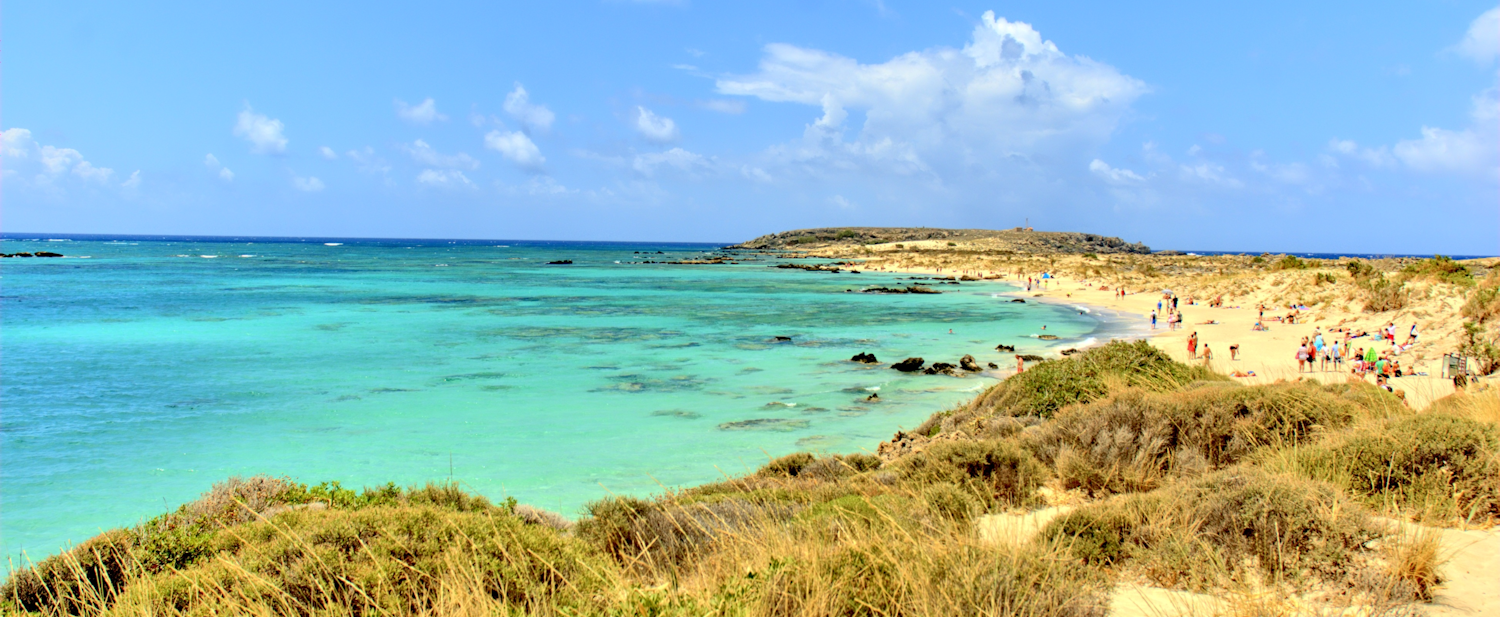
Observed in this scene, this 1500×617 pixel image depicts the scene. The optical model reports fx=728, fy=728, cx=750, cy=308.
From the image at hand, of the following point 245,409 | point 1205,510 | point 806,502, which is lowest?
point 245,409

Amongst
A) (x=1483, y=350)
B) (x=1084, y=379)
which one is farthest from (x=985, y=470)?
(x=1483, y=350)

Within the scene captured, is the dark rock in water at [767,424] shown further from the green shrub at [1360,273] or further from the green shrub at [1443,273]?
the green shrub at [1360,273]

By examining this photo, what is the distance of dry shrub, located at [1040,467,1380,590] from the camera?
446 cm

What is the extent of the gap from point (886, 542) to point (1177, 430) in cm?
524

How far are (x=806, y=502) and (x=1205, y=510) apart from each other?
2.98 meters

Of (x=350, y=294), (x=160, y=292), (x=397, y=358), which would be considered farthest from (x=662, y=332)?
(x=160, y=292)

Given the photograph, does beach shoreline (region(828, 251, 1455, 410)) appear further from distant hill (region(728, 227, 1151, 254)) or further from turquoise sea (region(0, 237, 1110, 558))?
distant hill (region(728, 227, 1151, 254))

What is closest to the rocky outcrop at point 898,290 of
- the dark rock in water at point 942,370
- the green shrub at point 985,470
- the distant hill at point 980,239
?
the dark rock in water at point 942,370

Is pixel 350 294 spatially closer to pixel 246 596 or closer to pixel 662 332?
pixel 662 332

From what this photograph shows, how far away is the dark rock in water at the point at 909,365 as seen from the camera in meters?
20.7

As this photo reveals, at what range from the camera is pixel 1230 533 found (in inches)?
189

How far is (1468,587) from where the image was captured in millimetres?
4324

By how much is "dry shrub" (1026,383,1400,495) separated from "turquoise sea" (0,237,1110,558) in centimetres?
499

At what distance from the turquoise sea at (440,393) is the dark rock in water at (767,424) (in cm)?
9
